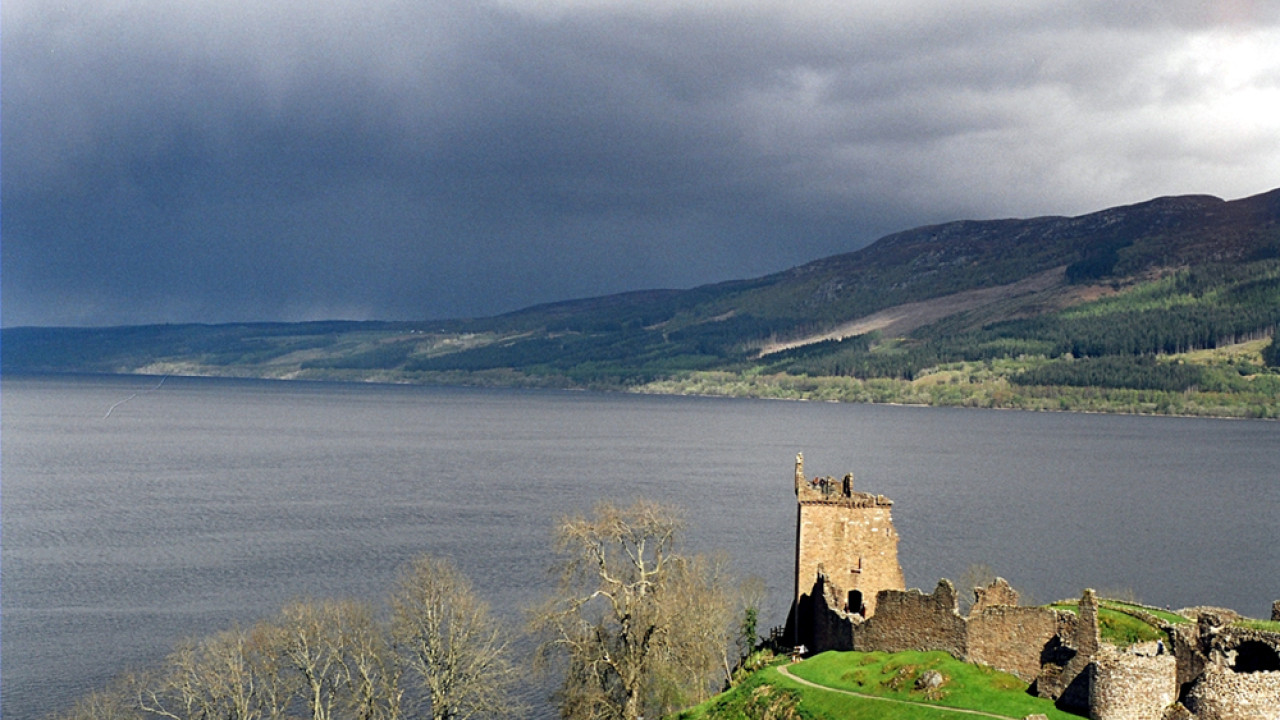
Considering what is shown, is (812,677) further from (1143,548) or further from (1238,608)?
(1143,548)

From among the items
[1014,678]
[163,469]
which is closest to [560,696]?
[1014,678]

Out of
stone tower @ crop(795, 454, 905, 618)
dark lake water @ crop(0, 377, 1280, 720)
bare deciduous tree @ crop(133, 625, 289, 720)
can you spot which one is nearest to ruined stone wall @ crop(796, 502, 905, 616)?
stone tower @ crop(795, 454, 905, 618)

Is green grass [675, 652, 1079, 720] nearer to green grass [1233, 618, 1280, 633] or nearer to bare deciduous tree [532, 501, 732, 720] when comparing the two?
bare deciduous tree [532, 501, 732, 720]

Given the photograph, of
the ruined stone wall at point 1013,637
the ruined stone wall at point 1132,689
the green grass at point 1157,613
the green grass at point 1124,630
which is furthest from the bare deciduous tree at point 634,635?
the ruined stone wall at point 1132,689

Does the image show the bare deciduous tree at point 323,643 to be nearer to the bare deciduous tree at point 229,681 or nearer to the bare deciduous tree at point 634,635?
the bare deciduous tree at point 229,681

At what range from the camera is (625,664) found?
5734 cm

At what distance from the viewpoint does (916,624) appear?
50.4m

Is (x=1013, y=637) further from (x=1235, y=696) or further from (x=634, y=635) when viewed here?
(x=634, y=635)

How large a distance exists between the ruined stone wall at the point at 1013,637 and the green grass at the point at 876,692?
2.68 feet

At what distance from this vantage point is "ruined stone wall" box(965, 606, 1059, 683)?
4584 cm

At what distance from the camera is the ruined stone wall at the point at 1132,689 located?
38.9 meters

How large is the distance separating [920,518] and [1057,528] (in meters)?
17.3

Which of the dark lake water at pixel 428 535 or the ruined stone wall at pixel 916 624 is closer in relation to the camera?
the ruined stone wall at pixel 916 624

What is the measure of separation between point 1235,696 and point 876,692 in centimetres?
1325
